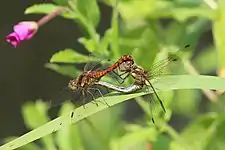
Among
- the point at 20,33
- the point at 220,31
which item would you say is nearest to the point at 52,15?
the point at 20,33

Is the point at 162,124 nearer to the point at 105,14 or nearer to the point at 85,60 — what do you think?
the point at 85,60

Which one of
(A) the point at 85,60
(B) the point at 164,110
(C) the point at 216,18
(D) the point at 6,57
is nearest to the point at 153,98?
(B) the point at 164,110

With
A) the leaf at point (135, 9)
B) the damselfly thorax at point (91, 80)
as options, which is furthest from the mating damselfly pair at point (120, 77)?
the leaf at point (135, 9)

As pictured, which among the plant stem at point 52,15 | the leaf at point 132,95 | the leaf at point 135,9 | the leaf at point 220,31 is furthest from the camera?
the leaf at point 135,9

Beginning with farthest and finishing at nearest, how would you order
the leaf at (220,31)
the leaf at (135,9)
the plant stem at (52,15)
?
the leaf at (135,9), the leaf at (220,31), the plant stem at (52,15)

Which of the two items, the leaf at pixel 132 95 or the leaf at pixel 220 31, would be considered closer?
the leaf at pixel 132 95

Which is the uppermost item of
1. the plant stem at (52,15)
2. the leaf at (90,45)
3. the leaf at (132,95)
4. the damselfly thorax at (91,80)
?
the plant stem at (52,15)

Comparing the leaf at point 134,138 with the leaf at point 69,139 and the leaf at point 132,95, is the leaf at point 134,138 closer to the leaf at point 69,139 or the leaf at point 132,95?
the leaf at point 69,139
